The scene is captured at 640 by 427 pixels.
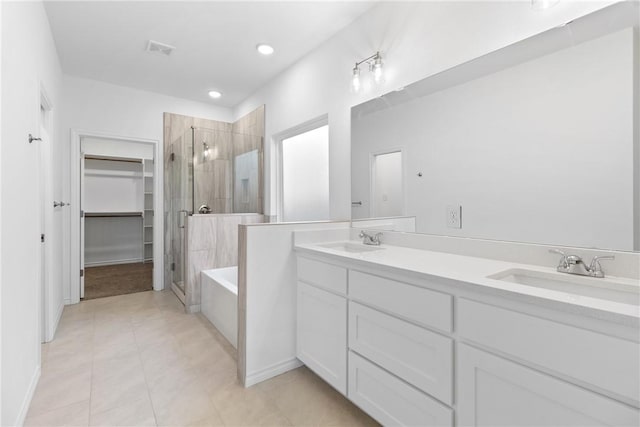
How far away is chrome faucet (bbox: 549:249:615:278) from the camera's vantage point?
45.3 inches

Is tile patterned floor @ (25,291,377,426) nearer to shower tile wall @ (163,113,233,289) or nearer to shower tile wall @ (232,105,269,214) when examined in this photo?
shower tile wall @ (163,113,233,289)

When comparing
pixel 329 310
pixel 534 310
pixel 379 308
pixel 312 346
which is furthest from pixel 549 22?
pixel 312 346

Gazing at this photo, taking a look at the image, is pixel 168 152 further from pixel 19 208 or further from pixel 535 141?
pixel 535 141

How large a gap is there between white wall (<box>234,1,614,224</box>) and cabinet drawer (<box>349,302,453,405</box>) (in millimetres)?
1104

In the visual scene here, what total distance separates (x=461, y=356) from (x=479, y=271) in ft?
1.14

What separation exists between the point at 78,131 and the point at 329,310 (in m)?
3.58

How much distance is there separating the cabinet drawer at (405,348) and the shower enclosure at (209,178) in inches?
95.4

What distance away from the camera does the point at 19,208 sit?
60.0 inches

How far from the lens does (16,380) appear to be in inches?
56.5

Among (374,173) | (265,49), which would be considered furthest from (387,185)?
(265,49)

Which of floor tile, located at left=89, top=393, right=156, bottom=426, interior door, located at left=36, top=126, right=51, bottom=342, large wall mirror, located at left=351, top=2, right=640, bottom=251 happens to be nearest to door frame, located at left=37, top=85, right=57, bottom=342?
interior door, located at left=36, top=126, right=51, bottom=342

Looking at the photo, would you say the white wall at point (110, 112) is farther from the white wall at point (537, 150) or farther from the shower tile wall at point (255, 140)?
the white wall at point (537, 150)

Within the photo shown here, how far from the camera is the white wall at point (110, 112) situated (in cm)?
332

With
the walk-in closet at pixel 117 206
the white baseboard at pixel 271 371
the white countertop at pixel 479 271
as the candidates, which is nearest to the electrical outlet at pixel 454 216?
the white countertop at pixel 479 271
